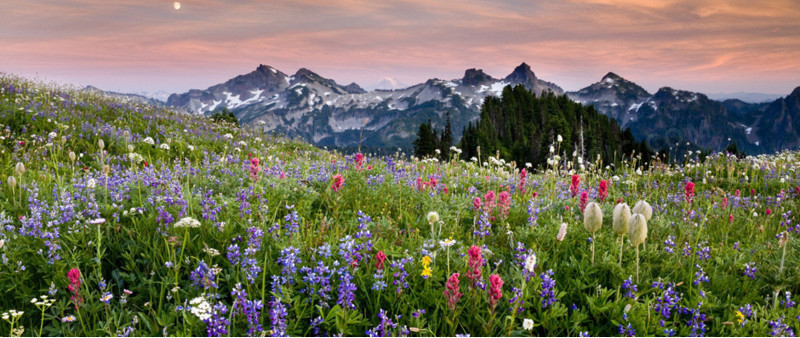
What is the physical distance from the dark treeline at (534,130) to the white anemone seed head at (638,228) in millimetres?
118941

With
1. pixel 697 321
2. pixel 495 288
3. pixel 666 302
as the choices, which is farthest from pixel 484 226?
pixel 697 321

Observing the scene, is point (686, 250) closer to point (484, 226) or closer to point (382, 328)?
point (484, 226)

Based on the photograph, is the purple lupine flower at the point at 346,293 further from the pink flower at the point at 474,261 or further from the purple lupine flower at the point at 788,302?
the purple lupine flower at the point at 788,302

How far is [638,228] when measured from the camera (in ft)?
10.4

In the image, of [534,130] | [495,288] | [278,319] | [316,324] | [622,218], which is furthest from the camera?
[534,130]

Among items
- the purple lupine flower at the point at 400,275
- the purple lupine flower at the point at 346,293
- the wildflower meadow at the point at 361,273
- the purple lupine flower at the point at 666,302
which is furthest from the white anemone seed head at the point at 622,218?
the purple lupine flower at the point at 346,293

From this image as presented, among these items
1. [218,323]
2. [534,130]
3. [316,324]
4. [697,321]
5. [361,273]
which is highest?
[534,130]

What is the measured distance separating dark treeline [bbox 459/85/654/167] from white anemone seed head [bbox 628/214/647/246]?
390ft

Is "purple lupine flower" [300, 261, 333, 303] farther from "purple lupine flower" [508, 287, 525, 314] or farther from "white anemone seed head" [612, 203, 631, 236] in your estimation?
"white anemone seed head" [612, 203, 631, 236]

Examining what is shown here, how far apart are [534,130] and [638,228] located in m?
155

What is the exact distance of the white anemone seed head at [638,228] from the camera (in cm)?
317

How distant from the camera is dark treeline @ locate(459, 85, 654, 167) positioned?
127 m

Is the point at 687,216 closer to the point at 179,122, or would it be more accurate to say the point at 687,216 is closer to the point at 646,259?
the point at 646,259

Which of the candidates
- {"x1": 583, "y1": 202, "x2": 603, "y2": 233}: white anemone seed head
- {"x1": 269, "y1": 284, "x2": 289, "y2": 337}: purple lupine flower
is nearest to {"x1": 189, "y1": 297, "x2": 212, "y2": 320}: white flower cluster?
{"x1": 269, "y1": 284, "x2": 289, "y2": 337}: purple lupine flower
